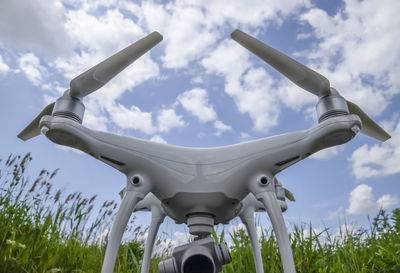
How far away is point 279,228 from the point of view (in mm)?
1066

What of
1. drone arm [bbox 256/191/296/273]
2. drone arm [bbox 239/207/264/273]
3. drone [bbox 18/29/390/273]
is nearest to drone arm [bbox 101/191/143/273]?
drone [bbox 18/29/390/273]

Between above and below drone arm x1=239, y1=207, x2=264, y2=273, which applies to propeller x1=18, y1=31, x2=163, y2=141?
above

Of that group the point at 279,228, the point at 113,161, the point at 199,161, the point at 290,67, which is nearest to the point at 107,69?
the point at 113,161

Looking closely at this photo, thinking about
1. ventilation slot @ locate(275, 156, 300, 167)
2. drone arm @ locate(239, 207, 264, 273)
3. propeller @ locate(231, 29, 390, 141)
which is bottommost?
drone arm @ locate(239, 207, 264, 273)

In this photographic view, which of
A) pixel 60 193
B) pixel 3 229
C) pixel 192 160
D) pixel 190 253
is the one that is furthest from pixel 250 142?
pixel 60 193

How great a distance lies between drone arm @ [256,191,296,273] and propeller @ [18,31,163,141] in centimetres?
81

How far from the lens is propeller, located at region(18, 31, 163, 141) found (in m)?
1.24

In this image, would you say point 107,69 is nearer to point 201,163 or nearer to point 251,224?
point 201,163

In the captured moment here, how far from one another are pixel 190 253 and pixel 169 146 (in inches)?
16.8

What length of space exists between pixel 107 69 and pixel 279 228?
0.95 m

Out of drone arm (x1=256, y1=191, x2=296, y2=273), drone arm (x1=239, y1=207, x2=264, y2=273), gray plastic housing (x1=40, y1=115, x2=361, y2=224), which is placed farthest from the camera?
drone arm (x1=239, y1=207, x2=264, y2=273)

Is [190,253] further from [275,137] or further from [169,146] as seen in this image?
[275,137]

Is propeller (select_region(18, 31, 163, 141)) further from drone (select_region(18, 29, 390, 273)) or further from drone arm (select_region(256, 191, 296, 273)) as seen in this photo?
drone arm (select_region(256, 191, 296, 273))

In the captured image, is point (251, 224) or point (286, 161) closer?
point (286, 161)
